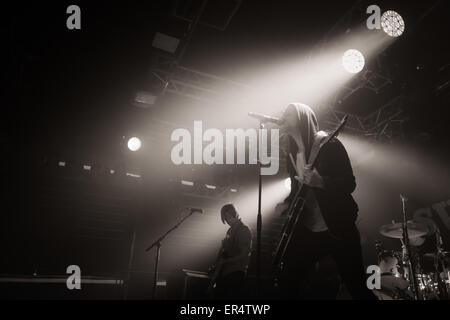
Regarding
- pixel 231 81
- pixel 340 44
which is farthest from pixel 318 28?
pixel 231 81

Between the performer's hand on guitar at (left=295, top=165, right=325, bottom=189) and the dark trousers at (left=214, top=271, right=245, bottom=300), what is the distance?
2926 millimetres

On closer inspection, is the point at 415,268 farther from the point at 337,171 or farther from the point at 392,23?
the point at 337,171

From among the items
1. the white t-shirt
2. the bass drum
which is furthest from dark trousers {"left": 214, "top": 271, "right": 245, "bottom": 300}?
the bass drum

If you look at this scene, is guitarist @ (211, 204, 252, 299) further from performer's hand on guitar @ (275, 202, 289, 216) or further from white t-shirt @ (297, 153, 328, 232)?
white t-shirt @ (297, 153, 328, 232)

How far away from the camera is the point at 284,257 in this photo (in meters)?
2.64

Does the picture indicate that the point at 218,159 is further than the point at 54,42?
Yes

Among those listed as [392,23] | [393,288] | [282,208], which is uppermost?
[392,23]

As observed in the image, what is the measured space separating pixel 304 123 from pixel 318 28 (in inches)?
205

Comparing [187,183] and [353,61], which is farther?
[187,183]

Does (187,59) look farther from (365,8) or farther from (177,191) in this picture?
(365,8)

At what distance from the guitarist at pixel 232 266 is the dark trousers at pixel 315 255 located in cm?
252

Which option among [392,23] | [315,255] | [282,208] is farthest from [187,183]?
[315,255]

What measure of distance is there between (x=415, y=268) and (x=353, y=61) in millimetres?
4044

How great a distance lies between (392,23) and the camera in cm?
590
